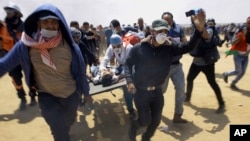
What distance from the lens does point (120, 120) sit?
6164 mm

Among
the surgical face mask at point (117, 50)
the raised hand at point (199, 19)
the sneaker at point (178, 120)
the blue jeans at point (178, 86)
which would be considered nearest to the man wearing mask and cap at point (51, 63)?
the raised hand at point (199, 19)

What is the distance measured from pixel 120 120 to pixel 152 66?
2388mm

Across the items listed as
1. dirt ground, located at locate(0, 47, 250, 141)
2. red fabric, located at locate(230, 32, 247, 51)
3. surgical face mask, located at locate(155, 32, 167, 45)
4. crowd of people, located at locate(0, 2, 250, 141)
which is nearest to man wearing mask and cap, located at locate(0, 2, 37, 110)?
dirt ground, located at locate(0, 47, 250, 141)

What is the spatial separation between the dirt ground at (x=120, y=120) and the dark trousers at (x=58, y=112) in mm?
1770

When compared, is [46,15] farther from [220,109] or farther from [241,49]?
[241,49]

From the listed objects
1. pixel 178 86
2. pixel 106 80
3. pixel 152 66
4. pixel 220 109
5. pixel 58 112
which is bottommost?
pixel 220 109

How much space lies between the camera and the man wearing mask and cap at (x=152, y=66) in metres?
3.97

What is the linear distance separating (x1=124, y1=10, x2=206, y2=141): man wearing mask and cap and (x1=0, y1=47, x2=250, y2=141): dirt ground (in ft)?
3.56

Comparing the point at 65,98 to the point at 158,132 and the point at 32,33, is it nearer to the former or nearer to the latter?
the point at 32,33

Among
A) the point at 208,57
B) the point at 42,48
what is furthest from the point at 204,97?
the point at 42,48

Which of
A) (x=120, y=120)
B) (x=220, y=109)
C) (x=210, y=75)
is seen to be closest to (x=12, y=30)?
(x=120, y=120)

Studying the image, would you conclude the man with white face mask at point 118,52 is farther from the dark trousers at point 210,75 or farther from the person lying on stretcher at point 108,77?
the dark trousers at point 210,75

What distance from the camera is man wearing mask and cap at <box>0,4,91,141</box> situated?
321cm

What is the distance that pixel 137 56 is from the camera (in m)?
4.17
